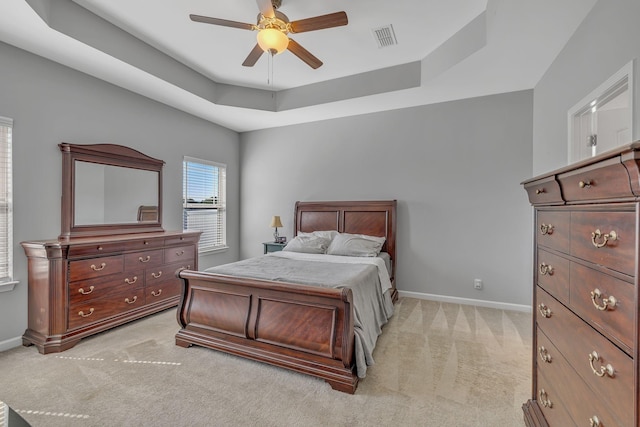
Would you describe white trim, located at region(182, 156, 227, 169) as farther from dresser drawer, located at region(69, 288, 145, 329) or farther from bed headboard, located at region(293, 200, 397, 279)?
dresser drawer, located at region(69, 288, 145, 329)

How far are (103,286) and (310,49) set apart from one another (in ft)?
11.3

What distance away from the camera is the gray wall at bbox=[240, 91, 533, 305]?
12.6ft

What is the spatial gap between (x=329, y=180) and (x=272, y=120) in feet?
4.64

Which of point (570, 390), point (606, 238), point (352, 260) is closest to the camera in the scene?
point (606, 238)

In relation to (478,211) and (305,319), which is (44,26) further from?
(478,211)

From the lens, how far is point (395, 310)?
384 centimetres

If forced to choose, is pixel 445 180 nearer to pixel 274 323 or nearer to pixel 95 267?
pixel 274 323

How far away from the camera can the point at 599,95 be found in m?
2.14

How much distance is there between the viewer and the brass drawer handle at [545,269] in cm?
145

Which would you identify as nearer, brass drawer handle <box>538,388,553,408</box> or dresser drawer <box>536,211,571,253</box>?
dresser drawer <box>536,211,571,253</box>

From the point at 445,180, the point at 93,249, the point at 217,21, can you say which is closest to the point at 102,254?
the point at 93,249

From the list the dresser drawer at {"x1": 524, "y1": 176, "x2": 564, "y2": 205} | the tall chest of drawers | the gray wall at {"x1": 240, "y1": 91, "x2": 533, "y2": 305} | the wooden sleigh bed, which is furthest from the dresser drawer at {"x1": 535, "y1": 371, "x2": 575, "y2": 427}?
the tall chest of drawers

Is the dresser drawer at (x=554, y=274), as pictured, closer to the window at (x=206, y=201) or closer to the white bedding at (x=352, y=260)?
the white bedding at (x=352, y=260)

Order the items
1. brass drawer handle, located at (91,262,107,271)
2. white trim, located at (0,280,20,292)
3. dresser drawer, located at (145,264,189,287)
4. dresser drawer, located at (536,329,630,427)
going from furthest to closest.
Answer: dresser drawer, located at (145,264,189,287) → brass drawer handle, located at (91,262,107,271) → white trim, located at (0,280,20,292) → dresser drawer, located at (536,329,630,427)
